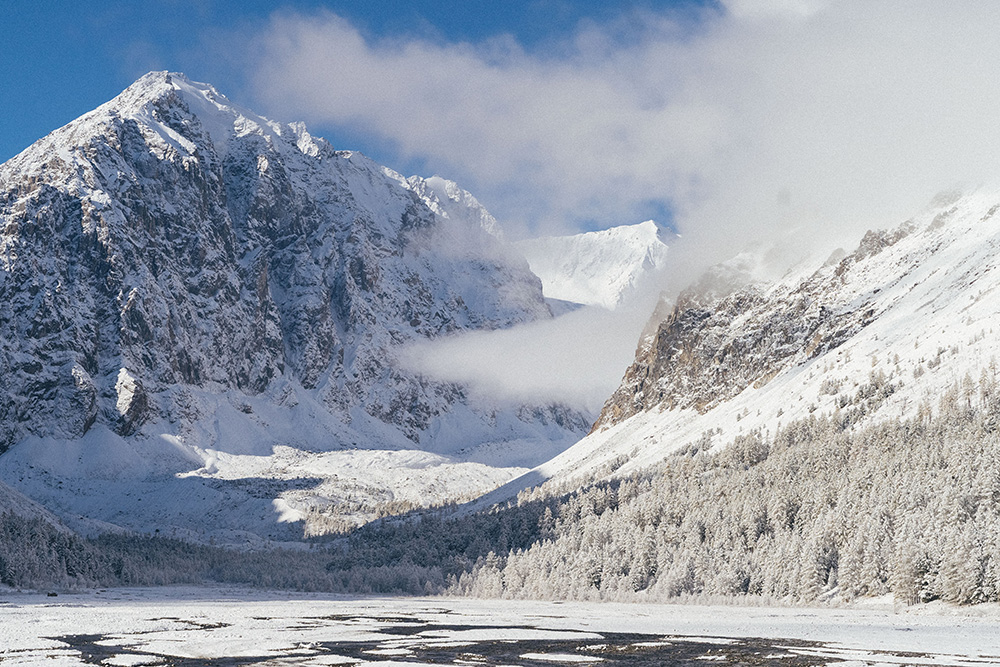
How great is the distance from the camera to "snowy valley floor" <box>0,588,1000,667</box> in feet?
190

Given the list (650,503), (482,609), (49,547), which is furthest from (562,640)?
(49,547)

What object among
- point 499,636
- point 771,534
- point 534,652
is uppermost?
point 771,534

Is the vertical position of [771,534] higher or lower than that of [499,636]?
higher

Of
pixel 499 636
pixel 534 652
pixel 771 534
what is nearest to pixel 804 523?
pixel 771 534

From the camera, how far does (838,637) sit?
70562 mm

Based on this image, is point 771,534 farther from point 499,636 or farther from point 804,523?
point 499,636

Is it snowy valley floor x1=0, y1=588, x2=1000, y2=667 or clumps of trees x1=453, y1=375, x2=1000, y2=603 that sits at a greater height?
clumps of trees x1=453, y1=375, x2=1000, y2=603

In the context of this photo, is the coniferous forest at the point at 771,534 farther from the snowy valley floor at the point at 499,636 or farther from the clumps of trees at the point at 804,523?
the snowy valley floor at the point at 499,636

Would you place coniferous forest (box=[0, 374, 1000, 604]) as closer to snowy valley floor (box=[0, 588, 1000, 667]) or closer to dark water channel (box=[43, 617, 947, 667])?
snowy valley floor (box=[0, 588, 1000, 667])

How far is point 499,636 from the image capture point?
7475cm

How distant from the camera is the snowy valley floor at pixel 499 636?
58.1 metres

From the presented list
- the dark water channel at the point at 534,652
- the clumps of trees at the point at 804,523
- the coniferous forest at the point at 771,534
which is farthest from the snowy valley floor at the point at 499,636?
the coniferous forest at the point at 771,534

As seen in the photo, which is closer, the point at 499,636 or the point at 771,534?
the point at 499,636

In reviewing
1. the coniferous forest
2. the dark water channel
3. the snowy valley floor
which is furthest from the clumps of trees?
the dark water channel
